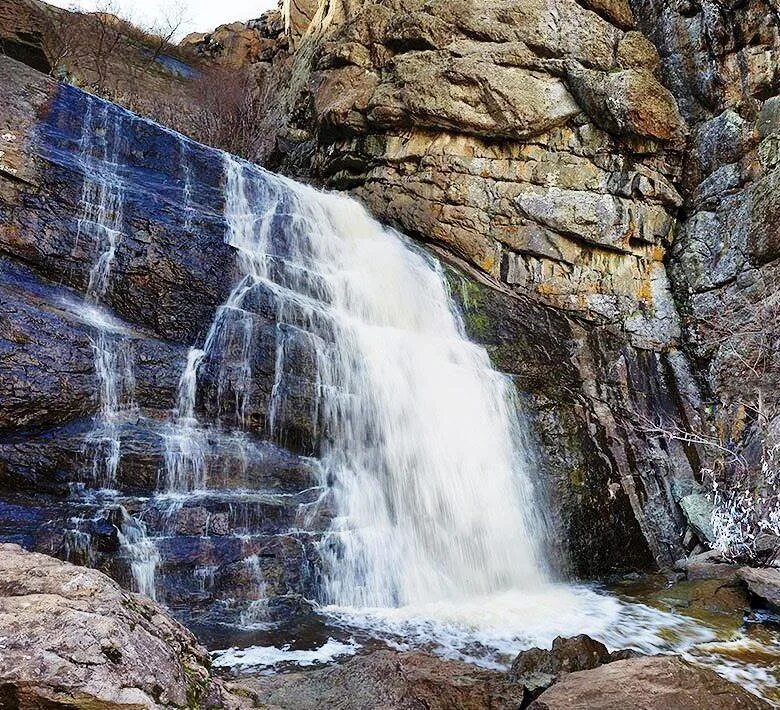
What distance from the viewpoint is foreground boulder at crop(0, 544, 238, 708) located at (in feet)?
7.17

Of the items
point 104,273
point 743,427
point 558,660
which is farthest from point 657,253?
point 104,273

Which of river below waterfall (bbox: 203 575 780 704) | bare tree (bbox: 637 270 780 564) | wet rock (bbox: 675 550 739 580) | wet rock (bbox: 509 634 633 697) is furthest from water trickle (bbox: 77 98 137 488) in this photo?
bare tree (bbox: 637 270 780 564)

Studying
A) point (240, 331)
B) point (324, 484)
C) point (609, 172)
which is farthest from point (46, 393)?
point (609, 172)

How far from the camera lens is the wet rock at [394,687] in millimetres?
3979

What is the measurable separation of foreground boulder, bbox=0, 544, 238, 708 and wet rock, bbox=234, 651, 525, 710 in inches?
46.9

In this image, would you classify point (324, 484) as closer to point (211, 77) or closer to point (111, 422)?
point (111, 422)

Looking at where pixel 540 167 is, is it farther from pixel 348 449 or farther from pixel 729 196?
pixel 348 449

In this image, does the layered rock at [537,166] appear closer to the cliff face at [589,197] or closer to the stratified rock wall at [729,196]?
the cliff face at [589,197]

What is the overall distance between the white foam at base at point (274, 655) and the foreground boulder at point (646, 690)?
8.04ft

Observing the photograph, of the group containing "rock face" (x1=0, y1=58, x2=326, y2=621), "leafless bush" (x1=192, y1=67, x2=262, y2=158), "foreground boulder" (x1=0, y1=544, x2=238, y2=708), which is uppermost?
"leafless bush" (x1=192, y1=67, x2=262, y2=158)

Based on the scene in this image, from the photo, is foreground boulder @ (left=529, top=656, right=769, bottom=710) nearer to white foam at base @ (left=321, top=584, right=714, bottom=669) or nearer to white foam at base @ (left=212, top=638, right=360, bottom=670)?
white foam at base @ (left=321, top=584, right=714, bottom=669)

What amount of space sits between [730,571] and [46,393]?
388 inches

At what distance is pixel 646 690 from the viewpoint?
3.82m

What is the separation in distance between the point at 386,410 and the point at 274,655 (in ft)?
14.9
